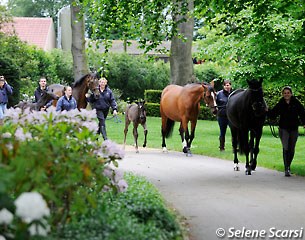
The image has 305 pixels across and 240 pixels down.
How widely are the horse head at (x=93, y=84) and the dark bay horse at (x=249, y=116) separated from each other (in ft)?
13.3

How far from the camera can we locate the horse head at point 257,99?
16.5 m

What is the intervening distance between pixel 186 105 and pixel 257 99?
627 centimetres

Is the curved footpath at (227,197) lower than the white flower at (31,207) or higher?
lower

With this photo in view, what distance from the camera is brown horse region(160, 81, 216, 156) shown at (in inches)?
853

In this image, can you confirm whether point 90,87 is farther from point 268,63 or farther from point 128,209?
point 128,209

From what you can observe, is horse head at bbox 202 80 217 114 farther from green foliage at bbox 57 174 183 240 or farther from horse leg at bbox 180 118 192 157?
green foliage at bbox 57 174 183 240

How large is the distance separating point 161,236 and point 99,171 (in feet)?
3.14

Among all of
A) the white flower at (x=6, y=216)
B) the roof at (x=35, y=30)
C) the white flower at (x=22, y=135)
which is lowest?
the white flower at (x=6, y=216)

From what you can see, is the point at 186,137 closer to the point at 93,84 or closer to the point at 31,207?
the point at 93,84

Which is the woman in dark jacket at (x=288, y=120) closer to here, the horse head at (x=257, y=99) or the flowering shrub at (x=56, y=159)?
the horse head at (x=257, y=99)

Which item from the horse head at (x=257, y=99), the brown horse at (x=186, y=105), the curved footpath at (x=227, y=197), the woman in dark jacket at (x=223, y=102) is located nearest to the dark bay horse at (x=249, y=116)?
the horse head at (x=257, y=99)

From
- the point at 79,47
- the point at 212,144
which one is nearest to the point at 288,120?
the point at 212,144

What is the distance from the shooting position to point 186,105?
22.7 metres

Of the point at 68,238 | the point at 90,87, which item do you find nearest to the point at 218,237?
the point at 68,238
